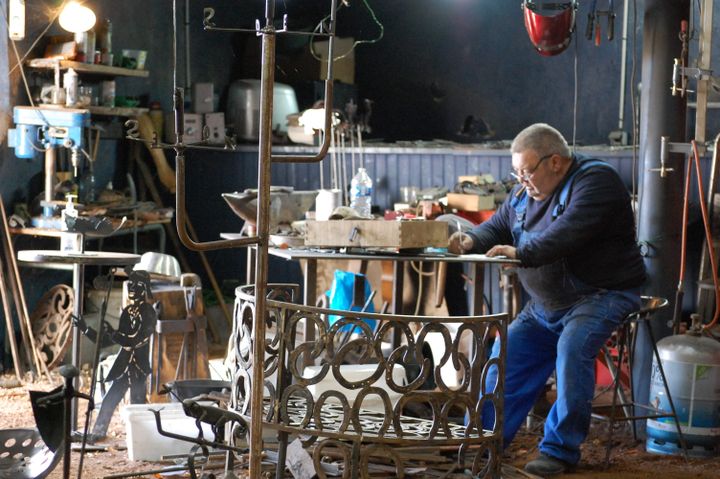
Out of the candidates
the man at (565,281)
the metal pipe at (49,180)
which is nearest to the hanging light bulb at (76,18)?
the metal pipe at (49,180)

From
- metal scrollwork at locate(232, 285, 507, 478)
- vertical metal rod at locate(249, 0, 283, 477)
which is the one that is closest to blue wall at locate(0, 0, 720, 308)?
metal scrollwork at locate(232, 285, 507, 478)

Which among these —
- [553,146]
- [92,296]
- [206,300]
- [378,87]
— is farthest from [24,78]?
[378,87]

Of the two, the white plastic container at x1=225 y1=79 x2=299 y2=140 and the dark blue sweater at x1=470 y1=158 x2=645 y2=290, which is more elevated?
the white plastic container at x1=225 y1=79 x2=299 y2=140

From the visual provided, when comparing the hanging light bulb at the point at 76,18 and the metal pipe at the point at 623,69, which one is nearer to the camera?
the hanging light bulb at the point at 76,18

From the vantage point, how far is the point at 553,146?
18.3 ft

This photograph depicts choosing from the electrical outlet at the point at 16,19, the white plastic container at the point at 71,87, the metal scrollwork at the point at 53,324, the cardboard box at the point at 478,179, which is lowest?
the metal scrollwork at the point at 53,324

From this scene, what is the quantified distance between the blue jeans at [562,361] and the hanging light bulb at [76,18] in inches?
157

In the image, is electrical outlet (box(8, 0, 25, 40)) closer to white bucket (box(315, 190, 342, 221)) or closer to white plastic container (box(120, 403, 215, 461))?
white bucket (box(315, 190, 342, 221))

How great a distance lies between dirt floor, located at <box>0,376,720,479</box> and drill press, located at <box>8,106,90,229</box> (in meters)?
1.90

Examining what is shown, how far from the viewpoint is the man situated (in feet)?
17.6

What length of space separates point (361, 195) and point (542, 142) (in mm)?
2301

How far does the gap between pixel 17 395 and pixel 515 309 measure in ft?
11.1

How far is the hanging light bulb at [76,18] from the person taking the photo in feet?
25.2

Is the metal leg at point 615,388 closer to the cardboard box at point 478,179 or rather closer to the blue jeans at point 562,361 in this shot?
the blue jeans at point 562,361
